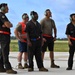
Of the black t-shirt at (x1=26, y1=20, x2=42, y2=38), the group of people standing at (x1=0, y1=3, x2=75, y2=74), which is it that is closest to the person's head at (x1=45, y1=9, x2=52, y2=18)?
the group of people standing at (x1=0, y1=3, x2=75, y2=74)

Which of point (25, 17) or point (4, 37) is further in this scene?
point (25, 17)

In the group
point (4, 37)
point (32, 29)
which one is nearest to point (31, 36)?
point (32, 29)

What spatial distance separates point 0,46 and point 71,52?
2178 mm

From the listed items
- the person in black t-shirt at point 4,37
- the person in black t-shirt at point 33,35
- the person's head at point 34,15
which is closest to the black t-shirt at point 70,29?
the person in black t-shirt at point 33,35

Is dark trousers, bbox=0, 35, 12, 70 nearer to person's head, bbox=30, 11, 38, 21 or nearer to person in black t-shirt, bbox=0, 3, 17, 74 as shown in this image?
person in black t-shirt, bbox=0, 3, 17, 74

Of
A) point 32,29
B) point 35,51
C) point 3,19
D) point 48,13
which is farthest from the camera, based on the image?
point 48,13

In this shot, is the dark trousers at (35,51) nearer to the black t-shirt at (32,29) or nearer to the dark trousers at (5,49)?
the black t-shirt at (32,29)

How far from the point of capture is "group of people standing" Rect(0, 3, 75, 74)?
10148 mm

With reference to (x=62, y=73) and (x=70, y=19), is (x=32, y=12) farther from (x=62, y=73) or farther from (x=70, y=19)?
(x=62, y=73)

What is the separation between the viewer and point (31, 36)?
1064 cm

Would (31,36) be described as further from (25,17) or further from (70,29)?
(70,29)

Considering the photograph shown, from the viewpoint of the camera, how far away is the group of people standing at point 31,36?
10.1 metres

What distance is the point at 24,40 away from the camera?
37.6 feet

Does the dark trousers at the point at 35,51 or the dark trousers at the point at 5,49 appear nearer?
the dark trousers at the point at 5,49
